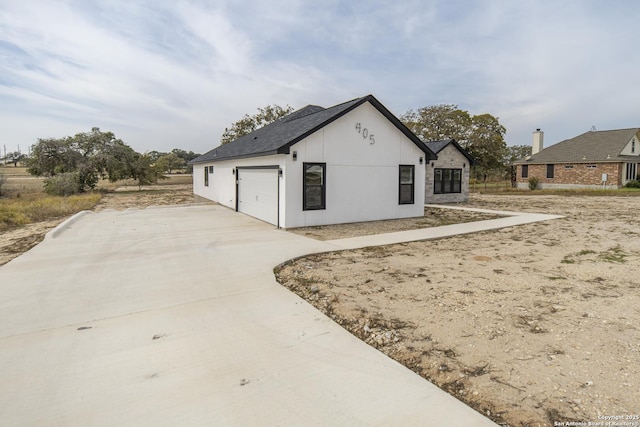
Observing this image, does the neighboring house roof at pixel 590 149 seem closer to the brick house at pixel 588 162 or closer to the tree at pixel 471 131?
the brick house at pixel 588 162

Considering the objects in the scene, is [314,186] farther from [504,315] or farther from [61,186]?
[61,186]

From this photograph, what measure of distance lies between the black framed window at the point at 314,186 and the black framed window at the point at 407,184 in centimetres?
352

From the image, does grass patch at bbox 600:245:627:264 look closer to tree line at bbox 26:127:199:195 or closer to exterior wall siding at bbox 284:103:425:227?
exterior wall siding at bbox 284:103:425:227

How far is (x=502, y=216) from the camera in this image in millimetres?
13875

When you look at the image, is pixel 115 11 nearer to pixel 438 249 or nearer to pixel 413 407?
pixel 438 249

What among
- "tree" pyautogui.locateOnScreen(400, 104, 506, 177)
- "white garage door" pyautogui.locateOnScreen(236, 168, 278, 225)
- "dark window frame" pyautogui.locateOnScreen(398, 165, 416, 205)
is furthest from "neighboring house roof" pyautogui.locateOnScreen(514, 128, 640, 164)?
"white garage door" pyautogui.locateOnScreen(236, 168, 278, 225)

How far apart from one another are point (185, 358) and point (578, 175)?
35.6 meters

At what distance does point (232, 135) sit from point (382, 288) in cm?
4256

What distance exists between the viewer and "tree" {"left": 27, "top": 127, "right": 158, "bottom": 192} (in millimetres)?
26359

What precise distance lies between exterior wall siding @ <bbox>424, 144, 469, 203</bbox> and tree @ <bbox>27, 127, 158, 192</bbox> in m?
24.3

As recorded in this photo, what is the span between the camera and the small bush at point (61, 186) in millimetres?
21913

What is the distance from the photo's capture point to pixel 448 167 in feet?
64.0

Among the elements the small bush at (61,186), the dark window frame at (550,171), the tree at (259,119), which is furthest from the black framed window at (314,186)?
the tree at (259,119)

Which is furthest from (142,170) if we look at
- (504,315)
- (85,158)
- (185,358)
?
(504,315)
